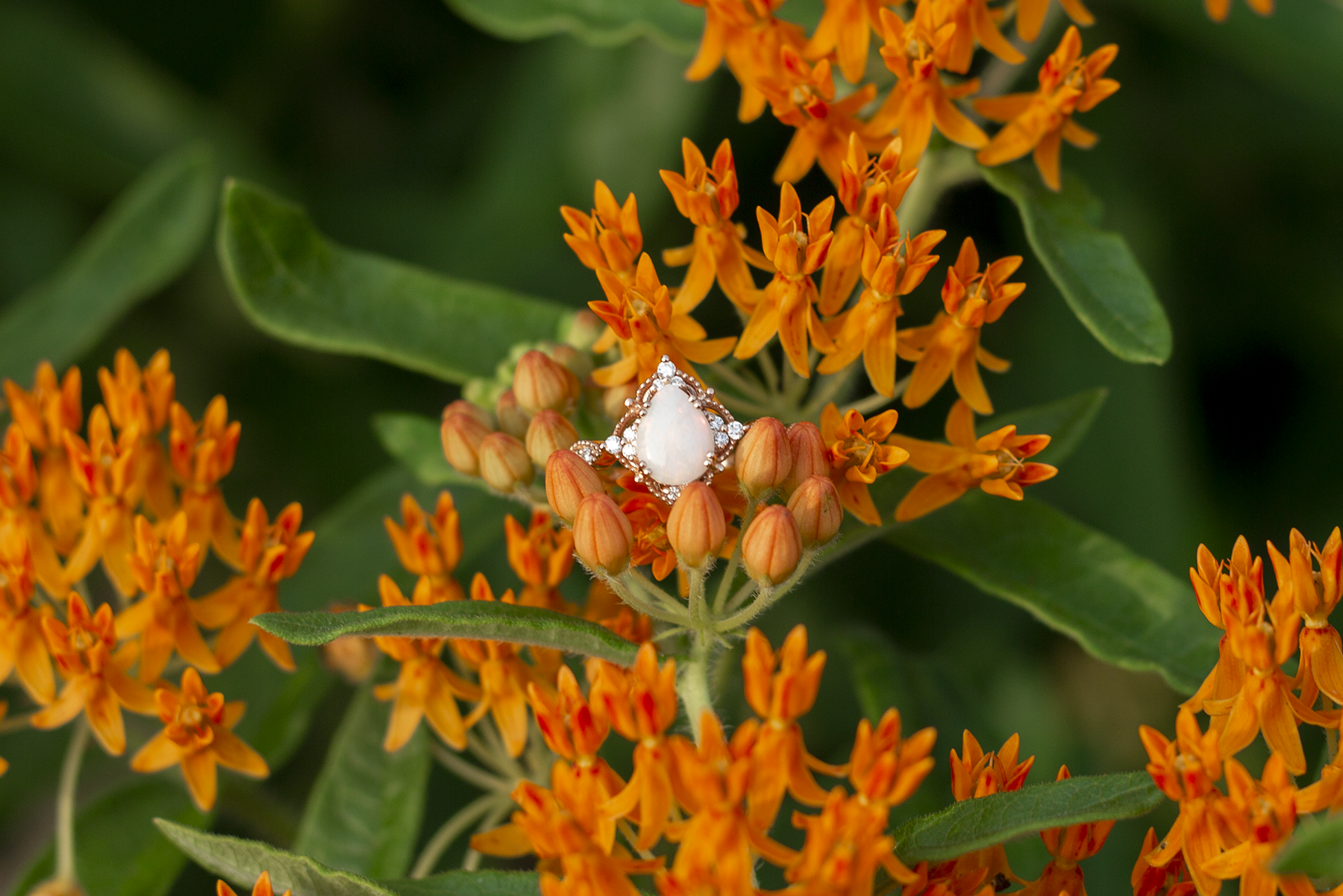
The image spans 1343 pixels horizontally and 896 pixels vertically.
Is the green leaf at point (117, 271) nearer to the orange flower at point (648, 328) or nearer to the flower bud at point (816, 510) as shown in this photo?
the orange flower at point (648, 328)

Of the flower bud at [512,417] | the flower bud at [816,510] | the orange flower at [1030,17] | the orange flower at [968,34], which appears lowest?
the flower bud at [816,510]

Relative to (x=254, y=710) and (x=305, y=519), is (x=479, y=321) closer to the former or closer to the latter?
(x=254, y=710)

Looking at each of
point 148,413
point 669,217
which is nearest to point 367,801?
point 148,413

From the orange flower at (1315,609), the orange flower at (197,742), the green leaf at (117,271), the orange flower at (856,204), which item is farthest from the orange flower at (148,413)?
the orange flower at (1315,609)

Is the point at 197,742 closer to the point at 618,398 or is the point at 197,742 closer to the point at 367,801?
the point at 367,801

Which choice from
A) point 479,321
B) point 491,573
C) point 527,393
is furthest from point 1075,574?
point 491,573

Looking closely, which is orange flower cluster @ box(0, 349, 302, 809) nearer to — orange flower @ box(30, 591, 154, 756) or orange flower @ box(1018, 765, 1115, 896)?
orange flower @ box(30, 591, 154, 756)
